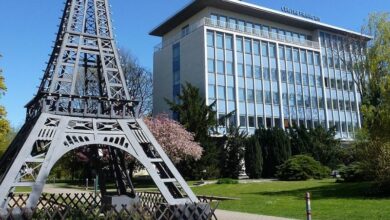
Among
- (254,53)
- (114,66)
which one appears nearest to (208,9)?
(254,53)

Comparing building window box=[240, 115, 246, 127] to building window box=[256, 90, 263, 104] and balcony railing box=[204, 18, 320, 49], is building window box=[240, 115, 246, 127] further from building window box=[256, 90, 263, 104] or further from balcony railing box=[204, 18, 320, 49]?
balcony railing box=[204, 18, 320, 49]

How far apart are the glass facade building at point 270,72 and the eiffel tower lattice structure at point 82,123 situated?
33717mm

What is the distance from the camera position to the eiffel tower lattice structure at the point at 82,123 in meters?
13.6

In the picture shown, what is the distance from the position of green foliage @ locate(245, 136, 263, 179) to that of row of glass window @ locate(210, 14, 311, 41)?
689 inches

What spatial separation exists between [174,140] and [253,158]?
11.6 m

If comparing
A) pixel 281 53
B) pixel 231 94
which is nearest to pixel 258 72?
pixel 281 53

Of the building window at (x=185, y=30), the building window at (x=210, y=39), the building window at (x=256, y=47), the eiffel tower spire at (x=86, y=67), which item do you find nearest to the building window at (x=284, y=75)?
the building window at (x=256, y=47)

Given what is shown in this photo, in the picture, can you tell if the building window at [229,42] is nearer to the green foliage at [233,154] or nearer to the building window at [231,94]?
the building window at [231,94]

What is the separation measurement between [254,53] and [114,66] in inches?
1692

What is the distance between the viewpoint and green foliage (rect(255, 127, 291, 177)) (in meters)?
49.5

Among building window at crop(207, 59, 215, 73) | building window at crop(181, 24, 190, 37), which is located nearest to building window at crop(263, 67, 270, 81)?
building window at crop(207, 59, 215, 73)

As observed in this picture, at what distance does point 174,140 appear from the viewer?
41.1 meters

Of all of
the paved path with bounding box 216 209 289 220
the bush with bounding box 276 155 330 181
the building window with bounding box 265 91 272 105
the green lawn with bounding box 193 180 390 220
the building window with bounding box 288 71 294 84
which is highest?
the building window with bounding box 288 71 294 84

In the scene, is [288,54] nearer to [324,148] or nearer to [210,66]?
[210,66]
